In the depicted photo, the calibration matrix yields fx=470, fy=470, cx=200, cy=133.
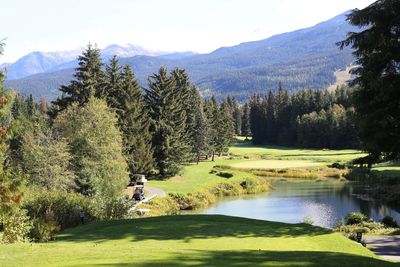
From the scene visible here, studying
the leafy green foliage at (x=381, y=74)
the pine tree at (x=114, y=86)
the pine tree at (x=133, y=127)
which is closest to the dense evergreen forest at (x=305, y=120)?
the pine tree at (x=133, y=127)

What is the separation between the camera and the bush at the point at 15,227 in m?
22.4

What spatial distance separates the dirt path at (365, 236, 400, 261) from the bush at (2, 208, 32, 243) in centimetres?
1797

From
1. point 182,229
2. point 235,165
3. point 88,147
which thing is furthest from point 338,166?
point 182,229

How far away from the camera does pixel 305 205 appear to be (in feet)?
182

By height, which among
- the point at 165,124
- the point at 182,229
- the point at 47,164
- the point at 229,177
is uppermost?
the point at 165,124

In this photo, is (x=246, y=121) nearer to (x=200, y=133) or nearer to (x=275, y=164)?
(x=275, y=164)

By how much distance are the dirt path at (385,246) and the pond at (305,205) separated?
1286cm

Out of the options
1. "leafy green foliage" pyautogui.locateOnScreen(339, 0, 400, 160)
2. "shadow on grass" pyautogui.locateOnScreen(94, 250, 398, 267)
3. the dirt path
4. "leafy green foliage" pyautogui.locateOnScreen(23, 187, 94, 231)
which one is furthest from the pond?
"shadow on grass" pyautogui.locateOnScreen(94, 250, 398, 267)

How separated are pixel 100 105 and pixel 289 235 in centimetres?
2864

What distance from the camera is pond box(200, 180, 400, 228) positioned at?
48.0 m

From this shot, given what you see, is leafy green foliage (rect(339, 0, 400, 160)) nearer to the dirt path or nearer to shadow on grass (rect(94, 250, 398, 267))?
the dirt path

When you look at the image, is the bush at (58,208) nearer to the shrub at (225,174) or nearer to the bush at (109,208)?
the bush at (109,208)

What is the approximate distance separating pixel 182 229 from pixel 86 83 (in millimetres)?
34061

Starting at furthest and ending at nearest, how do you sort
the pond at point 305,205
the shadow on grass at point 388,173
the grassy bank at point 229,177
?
the shadow on grass at point 388,173, the grassy bank at point 229,177, the pond at point 305,205
